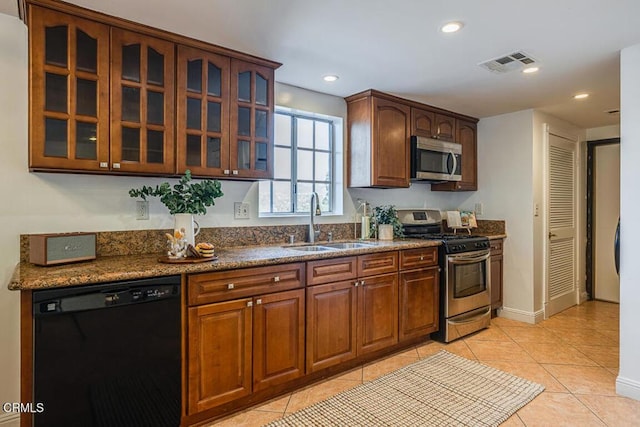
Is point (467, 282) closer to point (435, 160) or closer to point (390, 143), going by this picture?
point (435, 160)

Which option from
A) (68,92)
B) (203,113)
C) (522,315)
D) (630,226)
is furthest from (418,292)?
(68,92)

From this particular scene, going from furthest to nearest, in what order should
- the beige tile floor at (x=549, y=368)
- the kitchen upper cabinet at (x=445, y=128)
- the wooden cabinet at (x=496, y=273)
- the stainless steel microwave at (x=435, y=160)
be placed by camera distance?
the wooden cabinet at (x=496, y=273) → the kitchen upper cabinet at (x=445, y=128) → the stainless steel microwave at (x=435, y=160) → the beige tile floor at (x=549, y=368)

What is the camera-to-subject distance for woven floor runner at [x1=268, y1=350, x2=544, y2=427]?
2131 millimetres

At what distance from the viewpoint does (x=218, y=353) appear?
207 cm

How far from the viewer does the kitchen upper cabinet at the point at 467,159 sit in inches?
166

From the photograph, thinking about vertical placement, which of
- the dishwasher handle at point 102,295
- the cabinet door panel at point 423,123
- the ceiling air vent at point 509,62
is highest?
the ceiling air vent at point 509,62

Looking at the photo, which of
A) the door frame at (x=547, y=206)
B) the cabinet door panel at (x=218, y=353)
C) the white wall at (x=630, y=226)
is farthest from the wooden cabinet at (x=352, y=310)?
the door frame at (x=547, y=206)

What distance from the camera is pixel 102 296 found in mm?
1683

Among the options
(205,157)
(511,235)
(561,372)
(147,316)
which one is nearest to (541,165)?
(511,235)

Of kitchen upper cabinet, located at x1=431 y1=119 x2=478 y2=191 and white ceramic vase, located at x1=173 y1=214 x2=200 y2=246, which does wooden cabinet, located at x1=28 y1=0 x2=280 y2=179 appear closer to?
white ceramic vase, located at x1=173 y1=214 x2=200 y2=246

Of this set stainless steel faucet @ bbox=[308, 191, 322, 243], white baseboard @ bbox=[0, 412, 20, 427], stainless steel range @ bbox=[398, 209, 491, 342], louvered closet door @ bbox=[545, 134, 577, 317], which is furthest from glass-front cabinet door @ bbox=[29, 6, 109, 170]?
louvered closet door @ bbox=[545, 134, 577, 317]

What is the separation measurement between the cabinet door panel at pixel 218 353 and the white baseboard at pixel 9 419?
0.98 metres

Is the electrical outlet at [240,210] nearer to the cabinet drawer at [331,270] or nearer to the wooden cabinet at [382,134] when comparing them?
the cabinet drawer at [331,270]

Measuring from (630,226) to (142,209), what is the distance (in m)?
3.23
